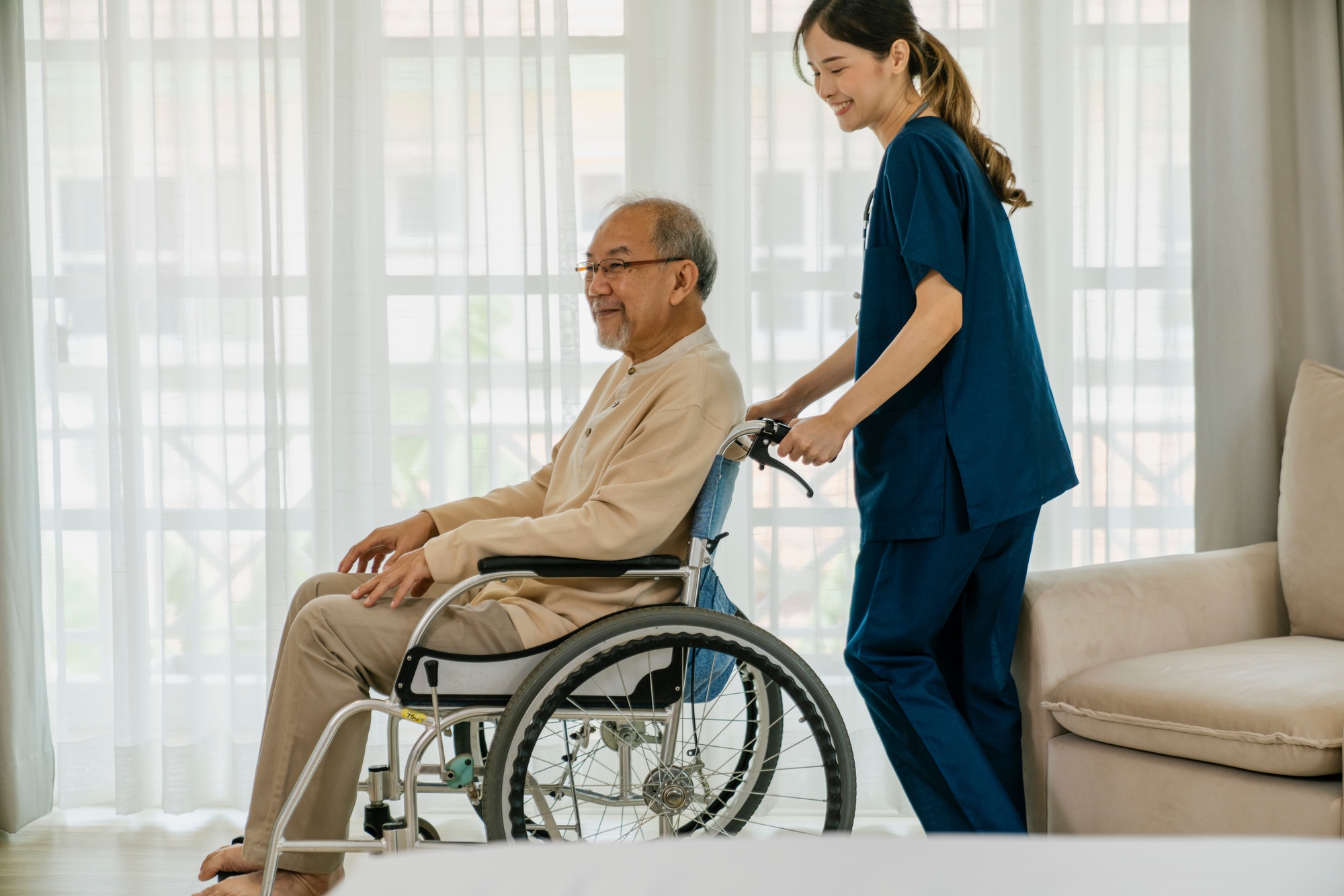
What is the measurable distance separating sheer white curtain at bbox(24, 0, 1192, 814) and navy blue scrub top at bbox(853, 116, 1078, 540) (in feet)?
2.35

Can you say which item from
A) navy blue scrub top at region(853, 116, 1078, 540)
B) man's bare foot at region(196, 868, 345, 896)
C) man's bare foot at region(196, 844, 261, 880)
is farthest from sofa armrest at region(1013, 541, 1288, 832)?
man's bare foot at region(196, 844, 261, 880)

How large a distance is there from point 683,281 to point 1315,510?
122cm

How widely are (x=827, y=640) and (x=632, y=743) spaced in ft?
2.97

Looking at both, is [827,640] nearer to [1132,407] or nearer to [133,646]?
[1132,407]

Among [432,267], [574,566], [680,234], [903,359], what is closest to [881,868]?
[574,566]

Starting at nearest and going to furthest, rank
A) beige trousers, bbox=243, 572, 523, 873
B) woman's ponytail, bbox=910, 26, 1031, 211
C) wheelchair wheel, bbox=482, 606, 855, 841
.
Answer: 1. wheelchair wheel, bbox=482, 606, 855, 841
2. beige trousers, bbox=243, 572, 523, 873
3. woman's ponytail, bbox=910, 26, 1031, 211

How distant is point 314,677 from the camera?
58.6 inches

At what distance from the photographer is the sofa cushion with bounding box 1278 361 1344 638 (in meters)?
1.84

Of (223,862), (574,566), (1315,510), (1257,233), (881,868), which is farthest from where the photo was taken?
(1257,233)

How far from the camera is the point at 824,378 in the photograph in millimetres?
1837

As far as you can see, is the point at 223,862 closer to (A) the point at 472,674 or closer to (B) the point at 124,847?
(A) the point at 472,674

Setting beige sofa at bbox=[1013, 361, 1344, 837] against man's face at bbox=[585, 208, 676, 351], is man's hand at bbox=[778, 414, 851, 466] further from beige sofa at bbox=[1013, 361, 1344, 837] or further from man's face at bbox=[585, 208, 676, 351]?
beige sofa at bbox=[1013, 361, 1344, 837]

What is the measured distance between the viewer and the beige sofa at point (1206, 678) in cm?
143

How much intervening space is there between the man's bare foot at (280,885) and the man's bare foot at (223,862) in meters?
0.08
